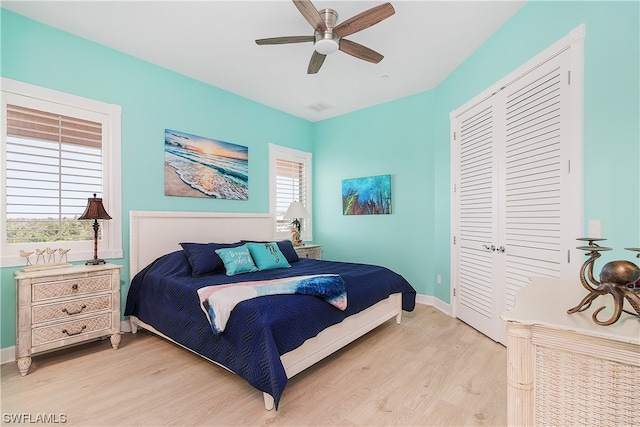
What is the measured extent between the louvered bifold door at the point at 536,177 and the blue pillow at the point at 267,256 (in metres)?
2.23

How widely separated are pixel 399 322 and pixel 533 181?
195cm

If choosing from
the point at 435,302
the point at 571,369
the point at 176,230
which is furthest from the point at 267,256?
the point at 571,369

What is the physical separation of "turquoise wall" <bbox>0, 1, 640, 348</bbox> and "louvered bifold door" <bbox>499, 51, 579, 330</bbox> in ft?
0.69

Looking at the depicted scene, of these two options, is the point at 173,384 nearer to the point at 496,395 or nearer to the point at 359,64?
the point at 496,395

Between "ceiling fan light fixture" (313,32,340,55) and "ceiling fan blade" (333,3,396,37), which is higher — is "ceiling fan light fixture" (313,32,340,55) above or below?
below

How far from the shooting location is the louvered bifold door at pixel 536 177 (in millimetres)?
2146

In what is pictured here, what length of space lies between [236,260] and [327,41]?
2.17 m

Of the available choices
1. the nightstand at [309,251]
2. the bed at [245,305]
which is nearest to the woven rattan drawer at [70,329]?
the bed at [245,305]

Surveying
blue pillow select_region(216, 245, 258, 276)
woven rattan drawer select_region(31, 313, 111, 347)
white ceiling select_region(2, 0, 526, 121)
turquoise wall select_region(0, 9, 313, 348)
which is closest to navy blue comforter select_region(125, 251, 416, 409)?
blue pillow select_region(216, 245, 258, 276)

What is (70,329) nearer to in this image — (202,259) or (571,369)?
(202,259)

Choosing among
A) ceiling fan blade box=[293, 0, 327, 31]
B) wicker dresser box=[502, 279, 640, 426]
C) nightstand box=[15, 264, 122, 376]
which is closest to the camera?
wicker dresser box=[502, 279, 640, 426]

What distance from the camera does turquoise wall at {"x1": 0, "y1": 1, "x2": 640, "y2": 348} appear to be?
174 cm

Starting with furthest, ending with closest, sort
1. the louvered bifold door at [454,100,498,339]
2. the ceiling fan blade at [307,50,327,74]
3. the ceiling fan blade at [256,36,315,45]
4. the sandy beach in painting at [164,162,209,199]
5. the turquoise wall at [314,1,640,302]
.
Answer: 1. the sandy beach in painting at [164,162,209,199]
2. the louvered bifold door at [454,100,498,339]
3. the ceiling fan blade at [307,50,327,74]
4. the ceiling fan blade at [256,36,315,45]
5. the turquoise wall at [314,1,640,302]

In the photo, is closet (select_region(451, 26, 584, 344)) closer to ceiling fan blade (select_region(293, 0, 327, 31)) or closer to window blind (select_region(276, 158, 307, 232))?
ceiling fan blade (select_region(293, 0, 327, 31))
